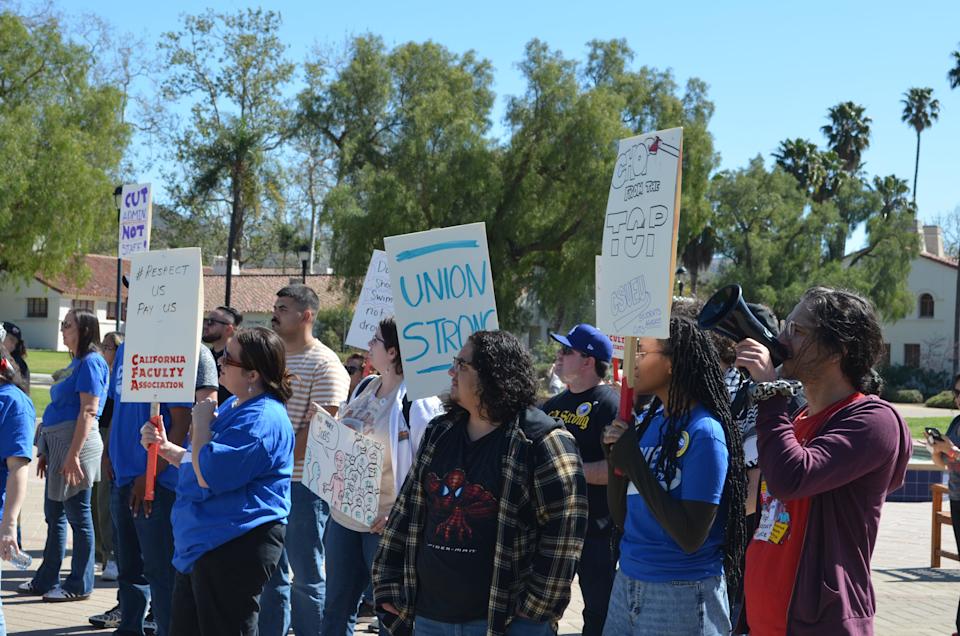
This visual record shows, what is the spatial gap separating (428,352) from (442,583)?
1.38 metres

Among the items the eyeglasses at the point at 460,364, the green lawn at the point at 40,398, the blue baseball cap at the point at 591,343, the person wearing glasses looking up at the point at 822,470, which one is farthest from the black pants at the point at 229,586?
the green lawn at the point at 40,398

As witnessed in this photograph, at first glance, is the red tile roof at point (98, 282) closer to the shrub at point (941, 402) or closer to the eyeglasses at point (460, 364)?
the shrub at point (941, 402)

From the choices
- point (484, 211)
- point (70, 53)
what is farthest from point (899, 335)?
point (70, 53)

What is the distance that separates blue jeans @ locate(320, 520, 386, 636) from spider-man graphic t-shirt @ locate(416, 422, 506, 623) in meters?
1.40

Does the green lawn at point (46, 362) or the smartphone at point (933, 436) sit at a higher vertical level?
the smartphone at point (933, 436)

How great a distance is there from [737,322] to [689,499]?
0.61 m

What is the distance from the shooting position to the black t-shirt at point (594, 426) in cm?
529

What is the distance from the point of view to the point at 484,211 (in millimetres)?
34156

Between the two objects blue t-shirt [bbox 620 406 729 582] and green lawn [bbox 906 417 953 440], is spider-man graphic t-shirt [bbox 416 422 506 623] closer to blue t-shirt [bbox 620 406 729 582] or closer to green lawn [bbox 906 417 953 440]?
blue t-shirt [bbox 620 406 729 582]

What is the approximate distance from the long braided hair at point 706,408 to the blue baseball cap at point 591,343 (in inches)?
72.1

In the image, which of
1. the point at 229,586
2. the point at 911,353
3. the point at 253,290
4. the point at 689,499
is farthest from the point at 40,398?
the point at 911,353

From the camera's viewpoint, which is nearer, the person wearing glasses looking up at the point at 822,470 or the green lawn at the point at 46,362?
the person wearing glasses looking up at the point at 822,470

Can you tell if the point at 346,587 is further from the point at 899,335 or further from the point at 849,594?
the point at 899,335

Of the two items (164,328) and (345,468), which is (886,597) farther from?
(164,328)
